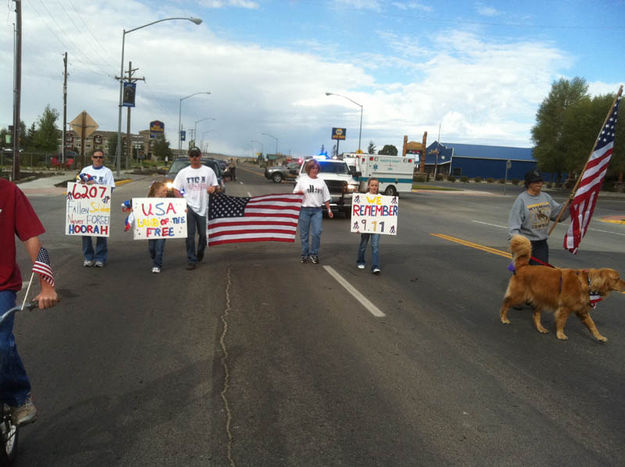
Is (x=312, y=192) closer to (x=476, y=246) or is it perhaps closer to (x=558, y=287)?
(x=558, y=287)

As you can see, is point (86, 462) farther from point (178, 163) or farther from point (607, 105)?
point (607, 105)

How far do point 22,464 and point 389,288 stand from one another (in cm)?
576

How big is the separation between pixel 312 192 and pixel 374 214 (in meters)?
1.30

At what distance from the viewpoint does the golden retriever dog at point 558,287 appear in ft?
17.9

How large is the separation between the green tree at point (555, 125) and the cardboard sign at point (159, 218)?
59.3m

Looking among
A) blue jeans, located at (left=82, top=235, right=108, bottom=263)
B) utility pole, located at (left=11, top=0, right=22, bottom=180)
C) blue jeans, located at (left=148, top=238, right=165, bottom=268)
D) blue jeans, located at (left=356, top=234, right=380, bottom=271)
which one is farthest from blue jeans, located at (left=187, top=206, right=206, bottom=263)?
utility pole, located at (left=11, top=0, right=22, bottom=180)

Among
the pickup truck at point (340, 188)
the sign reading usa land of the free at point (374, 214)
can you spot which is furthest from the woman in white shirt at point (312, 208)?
the pickup truck at point (340, 188)

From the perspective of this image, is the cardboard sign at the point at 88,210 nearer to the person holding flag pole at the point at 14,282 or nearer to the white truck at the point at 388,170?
the person holding flag pole at the point at 14,282

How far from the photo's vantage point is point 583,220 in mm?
7086

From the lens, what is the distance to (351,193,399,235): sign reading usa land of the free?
9445 mm

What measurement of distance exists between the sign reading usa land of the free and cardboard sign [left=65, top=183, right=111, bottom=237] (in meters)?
4.47

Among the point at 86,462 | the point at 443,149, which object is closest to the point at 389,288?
the point at 86,462

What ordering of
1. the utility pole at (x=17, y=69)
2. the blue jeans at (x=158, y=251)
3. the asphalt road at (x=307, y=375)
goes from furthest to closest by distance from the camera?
1. the utility pole at (x=17, y=69)
2. the blue jeans at (x=158, y=251)
3. the asphalt road at (x=307, y=375)

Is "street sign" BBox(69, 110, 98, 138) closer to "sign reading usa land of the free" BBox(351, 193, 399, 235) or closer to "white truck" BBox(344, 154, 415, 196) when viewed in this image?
"white truck" BBox(344, 154, 415, 196)
